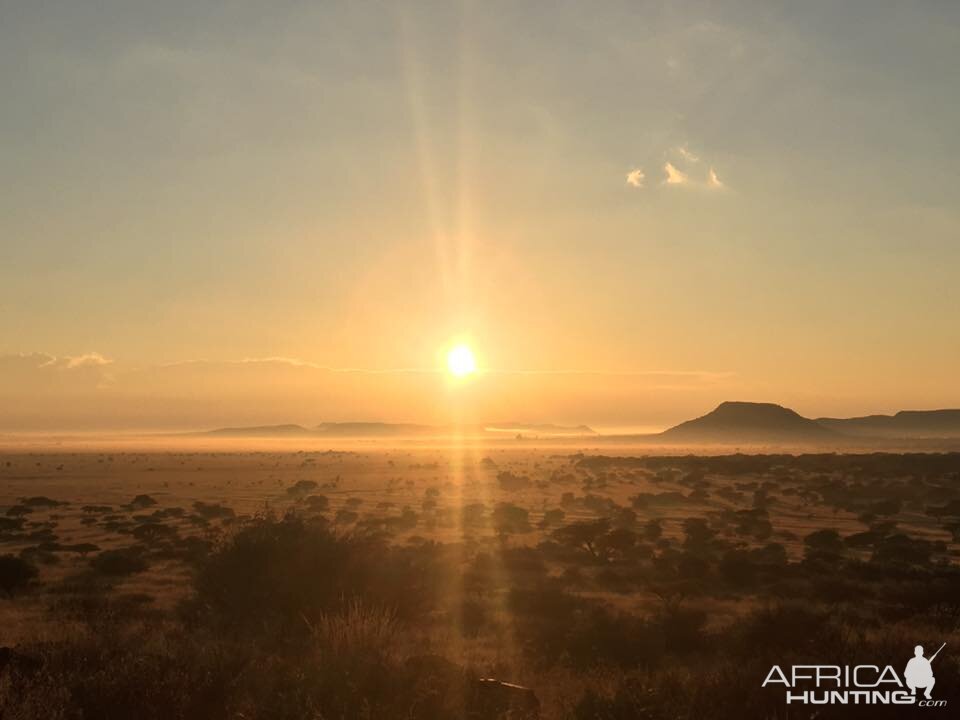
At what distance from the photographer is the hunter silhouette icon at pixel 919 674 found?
30.2 feet

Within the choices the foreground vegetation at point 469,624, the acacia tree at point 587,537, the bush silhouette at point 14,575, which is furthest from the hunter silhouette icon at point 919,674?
the bush silhouette at point 14,575

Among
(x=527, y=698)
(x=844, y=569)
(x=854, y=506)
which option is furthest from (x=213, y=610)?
(x=854, y=506)

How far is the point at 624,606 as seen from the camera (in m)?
18.0

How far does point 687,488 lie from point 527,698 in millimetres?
58017

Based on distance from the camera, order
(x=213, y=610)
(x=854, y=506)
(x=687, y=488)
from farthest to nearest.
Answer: (x=687, y=488)
(x=854, y=506)
(x=213, y=610)

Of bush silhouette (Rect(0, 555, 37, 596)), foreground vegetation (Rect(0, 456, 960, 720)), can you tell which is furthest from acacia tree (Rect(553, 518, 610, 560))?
bush silhouette (Rect(0, 555, 37, 596))

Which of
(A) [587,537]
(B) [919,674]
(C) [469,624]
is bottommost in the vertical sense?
(C) [469,624]

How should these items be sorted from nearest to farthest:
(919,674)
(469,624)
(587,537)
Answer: (919,674) < (469,624) < (587,537)

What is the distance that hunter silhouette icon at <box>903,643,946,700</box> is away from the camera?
920cm

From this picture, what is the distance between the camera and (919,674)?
9445mm

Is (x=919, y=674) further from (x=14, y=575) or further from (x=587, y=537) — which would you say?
(x=14, y=575)

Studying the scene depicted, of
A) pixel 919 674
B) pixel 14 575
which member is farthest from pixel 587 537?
pixel 14 575

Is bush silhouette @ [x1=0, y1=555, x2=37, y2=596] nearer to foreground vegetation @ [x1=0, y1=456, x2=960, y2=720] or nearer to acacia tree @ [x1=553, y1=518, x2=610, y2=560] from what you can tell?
foreground vegetation @ [x1=0, y1=456, x2=960, y2=720]

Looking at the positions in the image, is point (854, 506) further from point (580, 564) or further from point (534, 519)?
point (580, 564)
